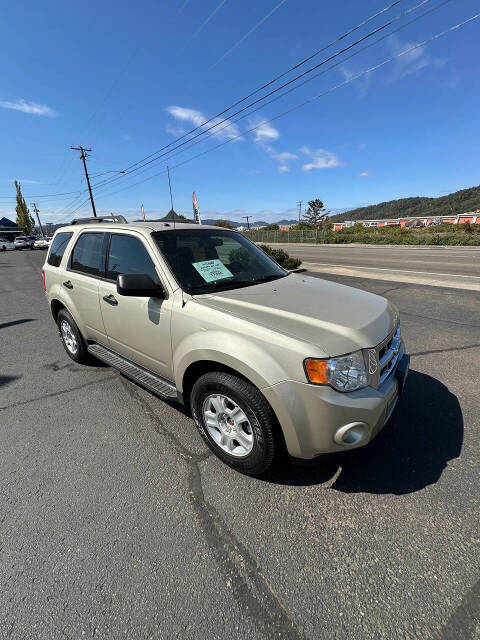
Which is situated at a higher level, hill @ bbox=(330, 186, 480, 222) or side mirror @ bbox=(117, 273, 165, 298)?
hill @ bbox=(330, 186, 480, 222)

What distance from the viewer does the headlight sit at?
69.1 inches

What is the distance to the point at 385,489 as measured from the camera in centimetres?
210

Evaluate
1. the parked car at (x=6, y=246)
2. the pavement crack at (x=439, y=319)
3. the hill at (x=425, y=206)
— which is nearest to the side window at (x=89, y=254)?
the pavement crack at (x=439, y=319)

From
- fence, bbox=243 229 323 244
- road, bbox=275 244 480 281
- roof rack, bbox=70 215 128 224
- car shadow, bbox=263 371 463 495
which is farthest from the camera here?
fence, bbox=243 229 323 244

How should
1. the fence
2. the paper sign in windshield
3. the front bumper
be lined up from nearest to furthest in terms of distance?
the front bumper, the paper sign in windshield, the fence

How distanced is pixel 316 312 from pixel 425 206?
173 metres

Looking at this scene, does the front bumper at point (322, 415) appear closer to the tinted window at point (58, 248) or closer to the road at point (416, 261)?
the tinted window at point (58, 248)

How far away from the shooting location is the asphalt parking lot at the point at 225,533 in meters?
1.43

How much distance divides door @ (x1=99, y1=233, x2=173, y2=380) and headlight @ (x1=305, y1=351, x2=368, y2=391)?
121 centimetres

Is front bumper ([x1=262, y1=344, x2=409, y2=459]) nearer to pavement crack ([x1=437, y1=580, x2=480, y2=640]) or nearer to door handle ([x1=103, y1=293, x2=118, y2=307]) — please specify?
pavement crack ([x1=437, y1=580, x2=480, y2=640])

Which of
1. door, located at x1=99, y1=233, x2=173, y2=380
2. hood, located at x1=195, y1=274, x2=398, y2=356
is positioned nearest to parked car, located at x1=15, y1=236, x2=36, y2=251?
door, located at x1=99, y1=233, x2=173, y2=380

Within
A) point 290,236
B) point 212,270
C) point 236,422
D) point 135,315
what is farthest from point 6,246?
point 236,422

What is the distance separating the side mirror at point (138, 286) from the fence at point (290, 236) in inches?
1664

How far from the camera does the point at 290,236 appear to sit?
49594 millimetres
